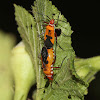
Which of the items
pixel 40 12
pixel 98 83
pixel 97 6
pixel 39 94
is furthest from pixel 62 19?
pixel 98 83

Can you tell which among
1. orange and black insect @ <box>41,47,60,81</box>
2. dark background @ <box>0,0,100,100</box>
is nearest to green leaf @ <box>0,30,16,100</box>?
dark background @ <box>0,0,100,100</box>

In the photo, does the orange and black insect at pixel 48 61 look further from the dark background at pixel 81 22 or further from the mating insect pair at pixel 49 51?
the dark background at pixel 81 22

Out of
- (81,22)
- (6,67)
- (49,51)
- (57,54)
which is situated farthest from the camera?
(81,22)

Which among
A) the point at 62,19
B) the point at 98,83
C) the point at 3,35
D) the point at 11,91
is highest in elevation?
the point at 62,19

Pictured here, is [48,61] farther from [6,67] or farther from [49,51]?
[6,67]

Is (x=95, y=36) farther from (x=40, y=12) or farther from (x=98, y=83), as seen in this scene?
(x=40, y=12)

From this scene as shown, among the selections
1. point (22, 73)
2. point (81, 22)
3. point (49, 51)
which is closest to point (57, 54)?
point (49, 51)
